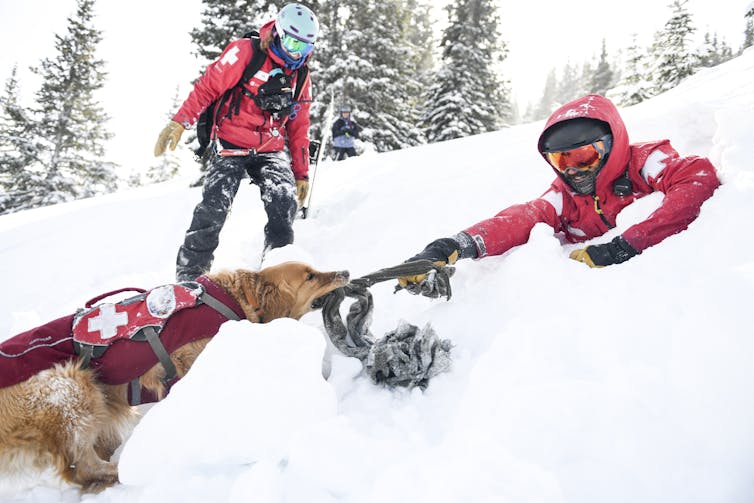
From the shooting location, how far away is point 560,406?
144 centimetres

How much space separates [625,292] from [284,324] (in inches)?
63.2

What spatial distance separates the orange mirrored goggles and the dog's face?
5.72 ft

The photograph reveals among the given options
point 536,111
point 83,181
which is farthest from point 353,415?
point 536,111

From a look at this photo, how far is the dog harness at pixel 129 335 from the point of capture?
6.51 ft

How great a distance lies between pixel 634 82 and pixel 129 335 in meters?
26.4

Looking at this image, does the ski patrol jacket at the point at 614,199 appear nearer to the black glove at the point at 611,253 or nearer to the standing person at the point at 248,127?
the black glove at the point at 611,253

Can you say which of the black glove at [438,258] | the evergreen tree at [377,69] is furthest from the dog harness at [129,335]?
the evergreen tree at [377,69]

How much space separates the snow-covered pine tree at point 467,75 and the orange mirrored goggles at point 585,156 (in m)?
16.3

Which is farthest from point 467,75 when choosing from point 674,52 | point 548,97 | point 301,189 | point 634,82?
point 548,97

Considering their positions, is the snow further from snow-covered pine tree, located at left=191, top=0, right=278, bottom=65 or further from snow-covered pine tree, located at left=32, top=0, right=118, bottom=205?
snow-covered pine tree, located at left=32, top=0, right=118, bottom=205

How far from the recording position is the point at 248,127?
12.8 ft

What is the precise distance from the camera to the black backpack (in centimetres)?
378

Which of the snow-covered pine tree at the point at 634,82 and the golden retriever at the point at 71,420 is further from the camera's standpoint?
the snow-covered pine tree at the point at 634,82

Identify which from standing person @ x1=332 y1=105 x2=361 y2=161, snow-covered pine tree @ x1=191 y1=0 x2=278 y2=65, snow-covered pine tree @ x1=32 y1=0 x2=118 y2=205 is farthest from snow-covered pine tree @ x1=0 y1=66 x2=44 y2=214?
standing person @ x1=332 y1=105 x2=361 y2=161
